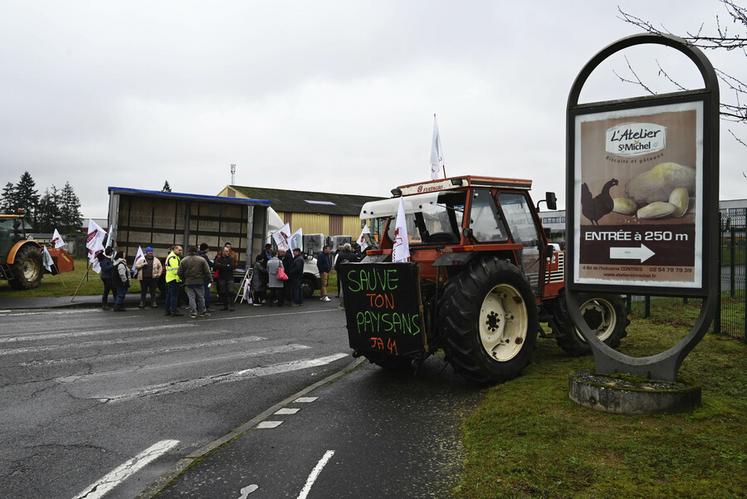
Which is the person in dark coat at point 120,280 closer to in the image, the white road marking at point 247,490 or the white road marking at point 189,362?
the white road marking at point 189,362

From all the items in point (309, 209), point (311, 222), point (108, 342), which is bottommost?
point (108, 342)

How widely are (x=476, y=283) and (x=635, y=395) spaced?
2.14m

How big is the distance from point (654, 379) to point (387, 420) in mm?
2469

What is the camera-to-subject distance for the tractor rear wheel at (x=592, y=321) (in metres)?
8.05

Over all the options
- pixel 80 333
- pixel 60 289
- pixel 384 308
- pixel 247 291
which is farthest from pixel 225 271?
pixel 384 308

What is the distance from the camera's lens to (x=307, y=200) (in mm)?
47781

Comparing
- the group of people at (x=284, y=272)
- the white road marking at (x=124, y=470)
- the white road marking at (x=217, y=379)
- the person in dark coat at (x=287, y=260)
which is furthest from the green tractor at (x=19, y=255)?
the white road marking at (x=124, y=470)

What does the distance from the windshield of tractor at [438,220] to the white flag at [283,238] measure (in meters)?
10.5

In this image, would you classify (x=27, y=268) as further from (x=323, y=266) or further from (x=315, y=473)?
Answer: (x=315, y=473)

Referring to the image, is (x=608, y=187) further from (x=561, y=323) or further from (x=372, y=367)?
(x=372, y=367)

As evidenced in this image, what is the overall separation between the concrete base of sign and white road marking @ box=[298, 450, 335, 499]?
2.32 m

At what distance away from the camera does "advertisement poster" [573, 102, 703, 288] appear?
5180mm

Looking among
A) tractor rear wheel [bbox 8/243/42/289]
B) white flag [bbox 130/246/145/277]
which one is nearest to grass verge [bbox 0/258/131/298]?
tractor rear wheel [bbox 8/243/42/289]

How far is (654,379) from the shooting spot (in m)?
5.27
